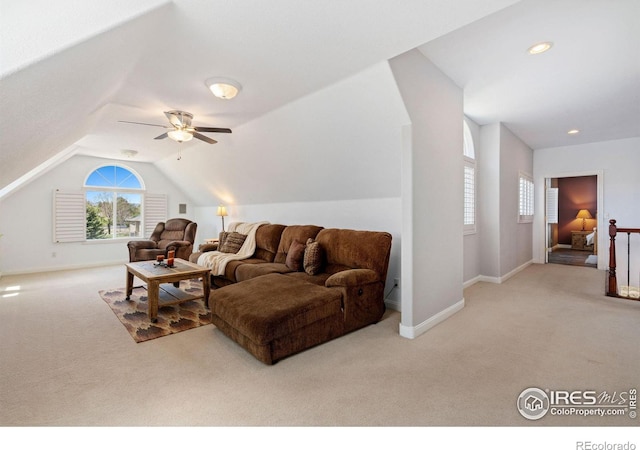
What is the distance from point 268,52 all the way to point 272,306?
6.73 ft

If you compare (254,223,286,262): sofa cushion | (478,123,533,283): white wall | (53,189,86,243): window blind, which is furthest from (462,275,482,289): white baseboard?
(53,189,86,243): window blind

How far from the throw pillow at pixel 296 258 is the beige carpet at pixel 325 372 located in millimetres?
1255

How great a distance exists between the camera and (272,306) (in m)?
2.49

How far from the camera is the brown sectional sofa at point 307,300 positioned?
2.39 m

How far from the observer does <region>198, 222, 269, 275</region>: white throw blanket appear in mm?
4422

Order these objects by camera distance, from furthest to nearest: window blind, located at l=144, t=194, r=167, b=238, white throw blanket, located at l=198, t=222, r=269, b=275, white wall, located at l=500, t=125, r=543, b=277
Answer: window blind, located at l=144, t=194, r=167, b=238
white wall, located at l=500, t=125, r=543, b=277
white throw blanket, located at l=198, t=222, r=269, b=275

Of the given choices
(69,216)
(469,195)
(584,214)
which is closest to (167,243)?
(69,216)

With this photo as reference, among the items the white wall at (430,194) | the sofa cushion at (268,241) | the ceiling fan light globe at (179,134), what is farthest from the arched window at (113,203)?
the white wall at (430,194)

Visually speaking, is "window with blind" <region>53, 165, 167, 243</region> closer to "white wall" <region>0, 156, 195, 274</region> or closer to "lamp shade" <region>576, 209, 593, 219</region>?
"white wall" <region>0, 156, 195, 274</region>

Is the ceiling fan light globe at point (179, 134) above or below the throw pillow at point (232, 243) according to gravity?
above

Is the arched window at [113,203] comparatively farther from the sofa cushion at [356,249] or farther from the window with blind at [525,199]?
the window with blind at [525,199]

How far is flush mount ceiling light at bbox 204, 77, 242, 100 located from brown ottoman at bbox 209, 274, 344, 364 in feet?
6.34

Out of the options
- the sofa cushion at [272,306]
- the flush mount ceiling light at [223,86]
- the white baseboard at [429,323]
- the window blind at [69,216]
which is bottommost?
the white baseboard at [429,323]
